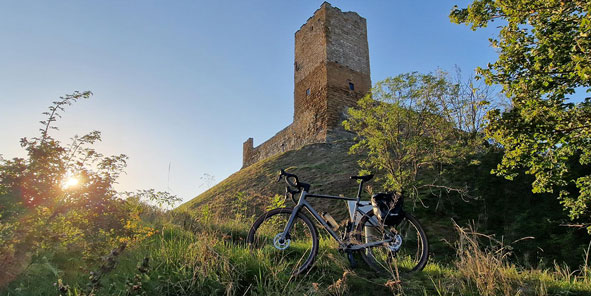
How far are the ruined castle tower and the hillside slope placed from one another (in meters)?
1.50

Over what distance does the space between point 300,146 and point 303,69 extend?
15.9 ft

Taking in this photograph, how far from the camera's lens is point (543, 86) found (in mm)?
4754

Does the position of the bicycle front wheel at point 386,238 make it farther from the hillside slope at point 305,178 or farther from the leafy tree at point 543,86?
the hillside slope at point 305,178

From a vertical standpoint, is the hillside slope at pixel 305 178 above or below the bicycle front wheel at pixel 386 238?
above

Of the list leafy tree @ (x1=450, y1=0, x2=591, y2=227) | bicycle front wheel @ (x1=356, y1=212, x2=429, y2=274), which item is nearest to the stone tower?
leafy tree @ (x1=450, y1=0, x2=591, y2=227)

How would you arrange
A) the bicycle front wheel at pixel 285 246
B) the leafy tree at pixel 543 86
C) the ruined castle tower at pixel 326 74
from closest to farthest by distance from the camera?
the bicycle front wheel at pixel 285 246 < the leafy tree at pixel 543 86 < the ruined castle tower at pixel 326 74

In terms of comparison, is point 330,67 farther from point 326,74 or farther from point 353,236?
point 353,236

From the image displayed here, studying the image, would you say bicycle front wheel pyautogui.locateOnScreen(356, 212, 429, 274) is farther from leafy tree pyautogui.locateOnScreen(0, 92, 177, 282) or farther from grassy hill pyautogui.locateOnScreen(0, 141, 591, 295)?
leafy tree pyautogui.locateOnScreen(0, 92, 177, 282)

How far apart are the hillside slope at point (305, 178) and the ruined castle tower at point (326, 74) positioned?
58.9 inches

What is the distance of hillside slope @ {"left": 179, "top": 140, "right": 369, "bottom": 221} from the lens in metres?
10.4

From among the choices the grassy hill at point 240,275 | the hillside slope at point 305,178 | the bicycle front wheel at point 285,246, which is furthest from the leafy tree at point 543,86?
the hillside slope at point 305,178

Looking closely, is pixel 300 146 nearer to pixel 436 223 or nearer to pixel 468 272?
pixel 436 223

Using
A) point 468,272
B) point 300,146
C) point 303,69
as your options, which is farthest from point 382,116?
point 303,69

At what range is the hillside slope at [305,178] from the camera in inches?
409
